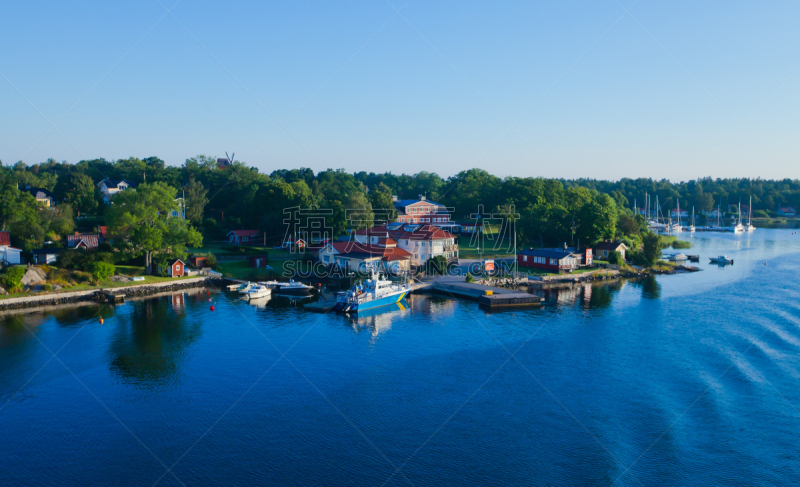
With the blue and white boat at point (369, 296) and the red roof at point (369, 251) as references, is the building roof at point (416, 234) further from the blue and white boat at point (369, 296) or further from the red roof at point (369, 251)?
the blue and white boat at point (369, 296)

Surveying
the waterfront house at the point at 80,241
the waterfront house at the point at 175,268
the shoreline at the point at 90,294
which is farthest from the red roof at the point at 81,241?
the shoreline at the point at 90,294

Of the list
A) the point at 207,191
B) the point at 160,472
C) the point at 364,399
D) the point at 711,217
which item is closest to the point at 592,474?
the point at 364,399

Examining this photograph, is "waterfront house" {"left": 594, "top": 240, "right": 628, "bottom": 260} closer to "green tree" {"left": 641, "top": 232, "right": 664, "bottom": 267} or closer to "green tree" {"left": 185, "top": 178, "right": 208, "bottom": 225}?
"green tree" {"left": 641, "top": 232, "right": 664, "bottom": 267}

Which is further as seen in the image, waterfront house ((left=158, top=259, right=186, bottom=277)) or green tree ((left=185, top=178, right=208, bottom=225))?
green tree ((left=185, top=178, right=208, bottom=225))

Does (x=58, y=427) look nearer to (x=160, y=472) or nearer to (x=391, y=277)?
(x=160, y=472)

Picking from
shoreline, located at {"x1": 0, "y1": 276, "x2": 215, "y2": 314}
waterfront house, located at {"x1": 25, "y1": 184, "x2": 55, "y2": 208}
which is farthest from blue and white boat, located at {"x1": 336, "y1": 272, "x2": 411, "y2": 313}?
waterfront house, located at {"x1": 25, "y1": 184, "x2": 55, "y2": 208}

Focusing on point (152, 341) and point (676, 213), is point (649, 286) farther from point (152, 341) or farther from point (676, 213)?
point (676, 213)
